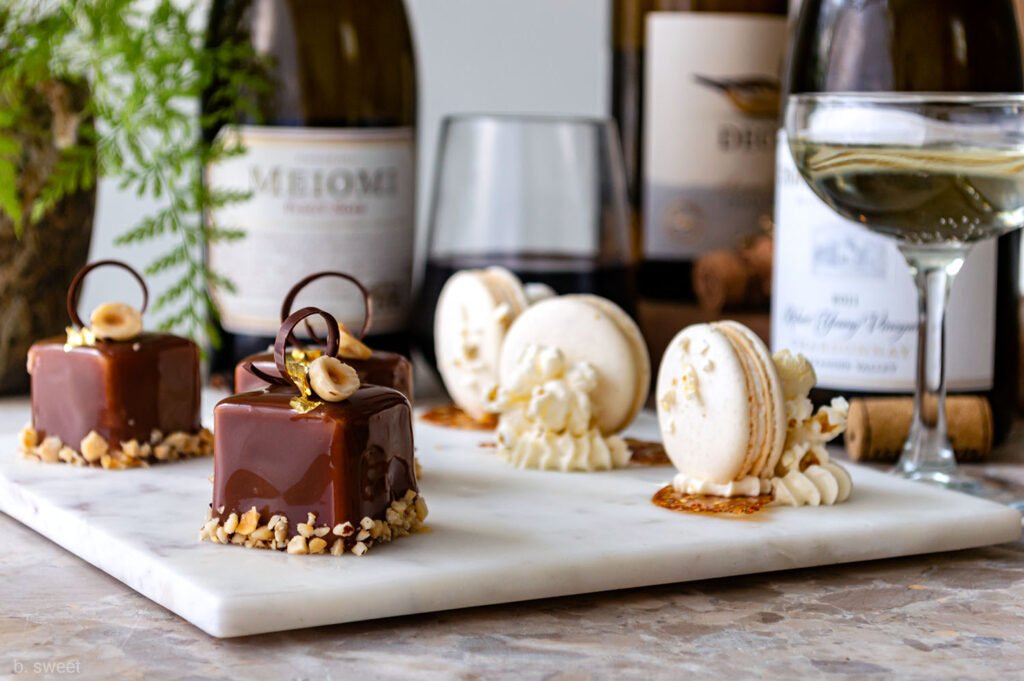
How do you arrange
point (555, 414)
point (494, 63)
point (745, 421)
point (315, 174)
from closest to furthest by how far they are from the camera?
point (745, 421) → point (555, 414) → point (315, 174) → point (494, 63)

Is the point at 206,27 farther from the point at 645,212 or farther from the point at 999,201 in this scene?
the point at 999,201

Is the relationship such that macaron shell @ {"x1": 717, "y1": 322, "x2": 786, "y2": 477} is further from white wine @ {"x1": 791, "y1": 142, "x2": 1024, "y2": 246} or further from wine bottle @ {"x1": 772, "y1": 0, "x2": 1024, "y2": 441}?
wine bottle @ {"x1": 772, "y1": 0, "x2": 1024, "y2": 441}

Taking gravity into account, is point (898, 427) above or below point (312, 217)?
below

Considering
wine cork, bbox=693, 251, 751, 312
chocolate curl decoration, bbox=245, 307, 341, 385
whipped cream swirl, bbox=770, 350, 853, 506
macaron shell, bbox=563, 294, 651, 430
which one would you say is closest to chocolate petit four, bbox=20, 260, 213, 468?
chocolate curl decoration, bbox=245, 307, 341, 385

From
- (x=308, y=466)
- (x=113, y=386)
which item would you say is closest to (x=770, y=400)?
(x=308, y=466)

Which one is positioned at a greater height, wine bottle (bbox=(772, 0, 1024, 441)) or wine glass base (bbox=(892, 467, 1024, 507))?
wine bottle (bbox=(772, 0, 1024, 441))

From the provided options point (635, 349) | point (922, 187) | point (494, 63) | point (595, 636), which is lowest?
point (595, 636)

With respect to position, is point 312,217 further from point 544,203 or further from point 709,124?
point 709,124
